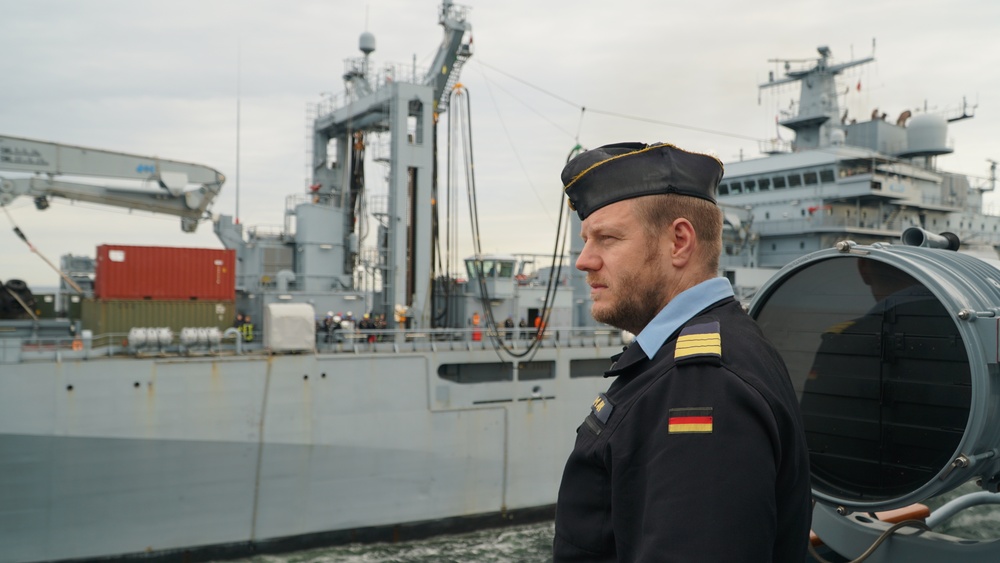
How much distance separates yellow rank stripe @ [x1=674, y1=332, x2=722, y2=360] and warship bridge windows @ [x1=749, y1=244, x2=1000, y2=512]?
155 centimetres

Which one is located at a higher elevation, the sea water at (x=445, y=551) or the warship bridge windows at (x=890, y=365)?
the warship bridge windows at (x=890, y=365)

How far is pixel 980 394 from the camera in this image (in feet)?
7.38

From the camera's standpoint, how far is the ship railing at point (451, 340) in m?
15.5

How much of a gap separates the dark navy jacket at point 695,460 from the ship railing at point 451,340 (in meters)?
13.7

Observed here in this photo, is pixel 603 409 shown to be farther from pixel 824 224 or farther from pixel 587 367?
pixel 824 224

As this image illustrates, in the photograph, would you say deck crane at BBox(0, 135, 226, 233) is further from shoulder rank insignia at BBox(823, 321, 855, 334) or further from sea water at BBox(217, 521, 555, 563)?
shoulder rank insignia at BBox(823, 321, 855, 334)

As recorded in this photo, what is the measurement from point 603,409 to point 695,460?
258 millimetres

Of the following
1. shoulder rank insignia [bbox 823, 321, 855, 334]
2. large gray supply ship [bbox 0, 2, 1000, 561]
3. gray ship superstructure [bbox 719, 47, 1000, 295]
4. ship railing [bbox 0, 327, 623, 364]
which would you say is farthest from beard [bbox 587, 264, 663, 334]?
gray ship superstructure [bbox 719, 47, 1000, 295]

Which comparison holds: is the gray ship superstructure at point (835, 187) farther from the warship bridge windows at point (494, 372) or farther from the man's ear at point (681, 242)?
the man's ear at point (681, 242)

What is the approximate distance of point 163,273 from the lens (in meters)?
15.8

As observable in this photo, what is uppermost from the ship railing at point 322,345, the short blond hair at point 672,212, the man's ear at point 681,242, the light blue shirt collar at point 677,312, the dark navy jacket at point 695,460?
the short blond hair at point 672,212

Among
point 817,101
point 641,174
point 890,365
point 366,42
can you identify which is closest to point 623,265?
point 641,174

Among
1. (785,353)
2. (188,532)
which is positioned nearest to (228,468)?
(188,532)

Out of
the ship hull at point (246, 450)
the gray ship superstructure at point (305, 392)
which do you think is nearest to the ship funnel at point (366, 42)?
the gray ship superstructure at point (305, 392)
